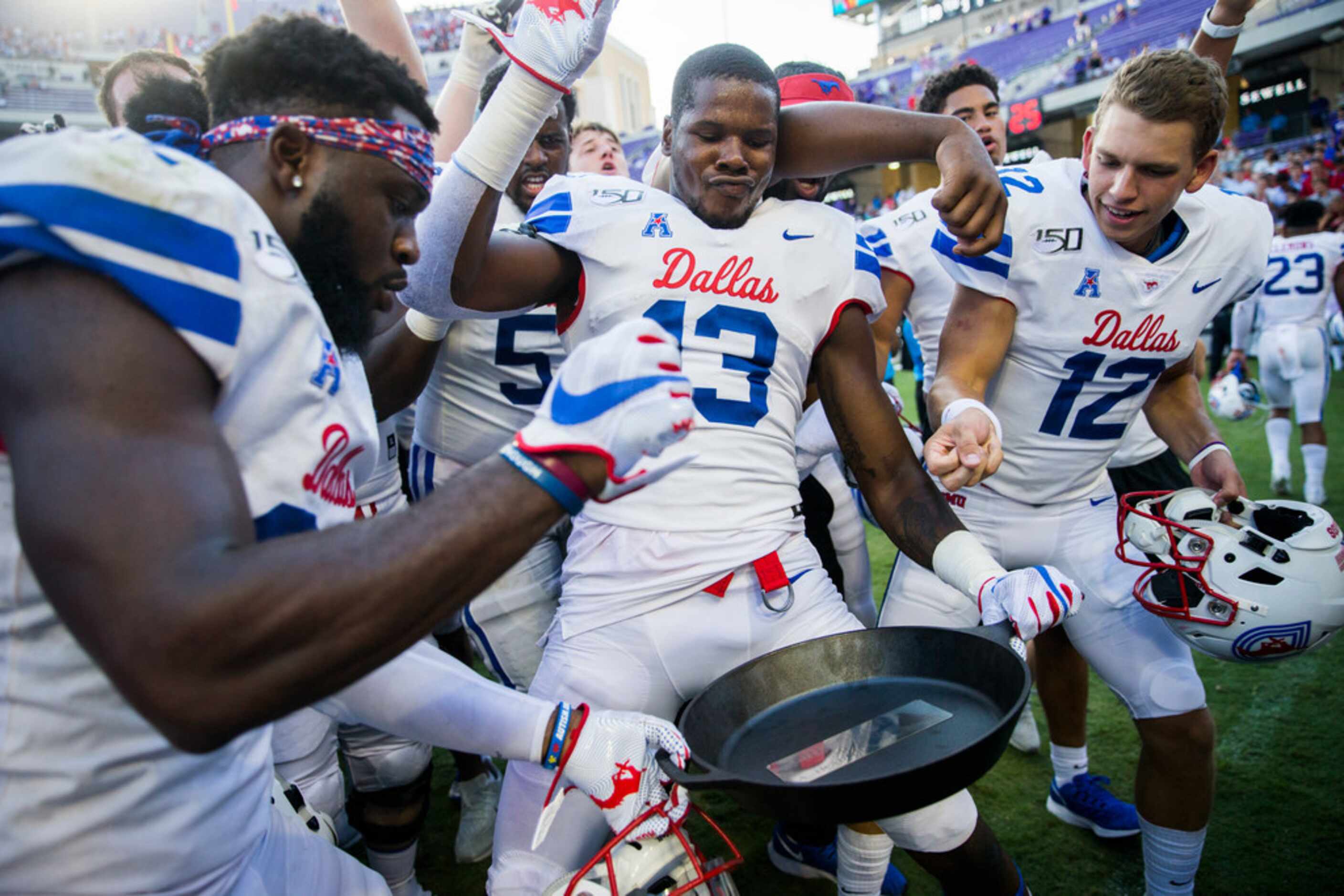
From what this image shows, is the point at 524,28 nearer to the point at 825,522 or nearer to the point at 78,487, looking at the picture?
the point at 78,487

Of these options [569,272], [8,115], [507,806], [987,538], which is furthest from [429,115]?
[8,115]

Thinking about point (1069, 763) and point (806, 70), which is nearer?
point (1069, 763)

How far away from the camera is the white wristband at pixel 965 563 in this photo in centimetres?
201

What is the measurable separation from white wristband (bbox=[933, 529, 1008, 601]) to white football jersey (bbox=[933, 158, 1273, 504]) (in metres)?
0.70

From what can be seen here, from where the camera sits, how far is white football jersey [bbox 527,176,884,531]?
203cm

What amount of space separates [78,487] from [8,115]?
1233 inches

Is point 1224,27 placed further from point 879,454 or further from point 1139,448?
point 879,454

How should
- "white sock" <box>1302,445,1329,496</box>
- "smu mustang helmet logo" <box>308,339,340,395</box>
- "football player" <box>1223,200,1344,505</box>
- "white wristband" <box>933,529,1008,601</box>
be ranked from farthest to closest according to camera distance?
"football player" <box>1223,200,1344,505</box> → "white sock" <box>1302,445,1329,496</box> → "white wristband" <box>933,529,1008,601</box> → "smu mustang helmet logo" <box>308,339,340,395</box>

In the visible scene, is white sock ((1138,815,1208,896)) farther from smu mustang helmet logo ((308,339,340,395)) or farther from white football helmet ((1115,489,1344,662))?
smu mustang helmet logo ((308,339,340,395))

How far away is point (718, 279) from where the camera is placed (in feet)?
6.87

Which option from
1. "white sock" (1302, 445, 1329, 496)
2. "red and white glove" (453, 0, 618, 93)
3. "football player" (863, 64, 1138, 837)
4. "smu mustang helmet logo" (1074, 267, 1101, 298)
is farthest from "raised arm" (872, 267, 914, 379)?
"white sock" (1302, 445, 1329, 496)

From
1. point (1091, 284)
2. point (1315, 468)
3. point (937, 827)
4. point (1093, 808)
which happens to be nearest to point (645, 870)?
point (937, 827)

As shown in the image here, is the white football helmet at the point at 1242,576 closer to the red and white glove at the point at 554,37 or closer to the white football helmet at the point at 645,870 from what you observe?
the white football helmet at the point at 645,870

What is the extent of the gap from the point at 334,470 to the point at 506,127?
830mm
